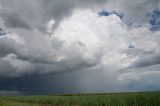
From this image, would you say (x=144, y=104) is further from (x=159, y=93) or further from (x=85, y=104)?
(x=85, y=104)

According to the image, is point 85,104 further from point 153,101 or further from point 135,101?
point 153,101

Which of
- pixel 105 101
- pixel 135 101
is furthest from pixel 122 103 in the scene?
pixel 105 101

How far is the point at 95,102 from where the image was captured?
3947 centimetres

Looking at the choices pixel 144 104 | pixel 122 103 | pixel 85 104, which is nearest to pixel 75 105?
pixel 85 104

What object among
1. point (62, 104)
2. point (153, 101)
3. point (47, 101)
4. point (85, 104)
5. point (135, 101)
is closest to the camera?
point (153, 101)

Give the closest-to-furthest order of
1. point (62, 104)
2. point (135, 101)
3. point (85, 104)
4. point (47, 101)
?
point (135, 101) → point (85, 104) → point (62, 104) → point (47, 101)

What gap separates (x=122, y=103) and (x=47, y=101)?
29.4 meters

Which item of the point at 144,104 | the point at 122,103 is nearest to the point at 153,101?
the point at 144,104

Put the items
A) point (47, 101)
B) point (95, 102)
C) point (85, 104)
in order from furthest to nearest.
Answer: point (47, 101) → point (85, 104) → point (95, 102)

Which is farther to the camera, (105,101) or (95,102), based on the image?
(95,102)

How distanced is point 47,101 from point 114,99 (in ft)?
87.5

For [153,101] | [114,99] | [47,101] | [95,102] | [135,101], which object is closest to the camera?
[153,101]

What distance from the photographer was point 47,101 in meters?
59.4

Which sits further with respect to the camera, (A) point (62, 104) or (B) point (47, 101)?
(B) point (47, 101)
